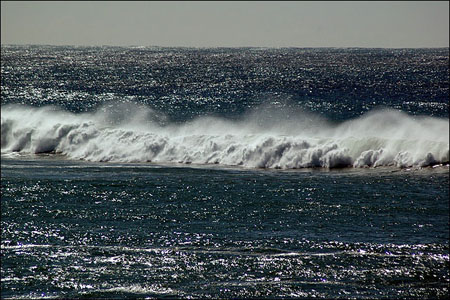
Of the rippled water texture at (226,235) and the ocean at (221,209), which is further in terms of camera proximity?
the ocean at (221,209)

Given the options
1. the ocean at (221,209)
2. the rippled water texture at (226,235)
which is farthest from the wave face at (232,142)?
the rippled water texture at (226,235)

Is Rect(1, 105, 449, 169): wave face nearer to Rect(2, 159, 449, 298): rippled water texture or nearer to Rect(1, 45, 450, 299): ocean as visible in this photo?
Rect(1, 45, 450, 299): ocean

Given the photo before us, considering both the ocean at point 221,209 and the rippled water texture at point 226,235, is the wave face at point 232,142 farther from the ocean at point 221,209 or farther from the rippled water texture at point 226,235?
the rippled water texture at point 226,235

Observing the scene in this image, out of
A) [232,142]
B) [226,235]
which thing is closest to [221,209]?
[226,235]

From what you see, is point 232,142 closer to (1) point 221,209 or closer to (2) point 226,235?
(1) point 221,209

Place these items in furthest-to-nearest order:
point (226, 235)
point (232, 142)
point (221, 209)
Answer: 1. point (232, 142)
2. point (221, 209)
3. point (226, 235)

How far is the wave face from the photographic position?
38781mm

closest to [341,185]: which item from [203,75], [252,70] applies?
[203,75]

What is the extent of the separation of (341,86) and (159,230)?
72.6 meters

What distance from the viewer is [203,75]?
117 meters

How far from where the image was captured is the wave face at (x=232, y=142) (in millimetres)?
38781

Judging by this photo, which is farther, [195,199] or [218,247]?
[195,199]

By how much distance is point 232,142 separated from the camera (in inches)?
1737

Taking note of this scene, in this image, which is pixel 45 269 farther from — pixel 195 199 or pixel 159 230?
pixel 195 199
